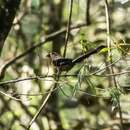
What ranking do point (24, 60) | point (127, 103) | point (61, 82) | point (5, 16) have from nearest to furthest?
1. point (61, 82)
2. point (5, 16)
3. point (127, 103)
4. point (24, 60)

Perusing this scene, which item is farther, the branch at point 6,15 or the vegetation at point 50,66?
the vegetation at point 50,66

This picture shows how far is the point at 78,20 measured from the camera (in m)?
3.46

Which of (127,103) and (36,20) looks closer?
(127,103)

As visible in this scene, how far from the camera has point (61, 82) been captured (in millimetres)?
1656

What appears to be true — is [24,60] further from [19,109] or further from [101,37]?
[101,37]

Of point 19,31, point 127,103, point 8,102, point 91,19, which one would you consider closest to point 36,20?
point 19,31

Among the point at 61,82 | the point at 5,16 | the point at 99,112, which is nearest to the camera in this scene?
the point at 61,82

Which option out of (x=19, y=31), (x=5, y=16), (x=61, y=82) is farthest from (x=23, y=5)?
(x=61, y=82)

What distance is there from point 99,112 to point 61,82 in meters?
1.72

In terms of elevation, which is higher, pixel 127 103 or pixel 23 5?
pixel 23 5

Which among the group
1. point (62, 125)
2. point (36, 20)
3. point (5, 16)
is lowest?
point (62, 125)

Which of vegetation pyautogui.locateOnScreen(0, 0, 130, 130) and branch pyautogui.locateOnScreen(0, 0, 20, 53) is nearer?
branch pyautogui.locateOnScreen(0, 0, 20, 53)

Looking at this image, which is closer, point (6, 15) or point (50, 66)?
point (6, 15)

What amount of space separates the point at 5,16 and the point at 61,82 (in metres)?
0.54
